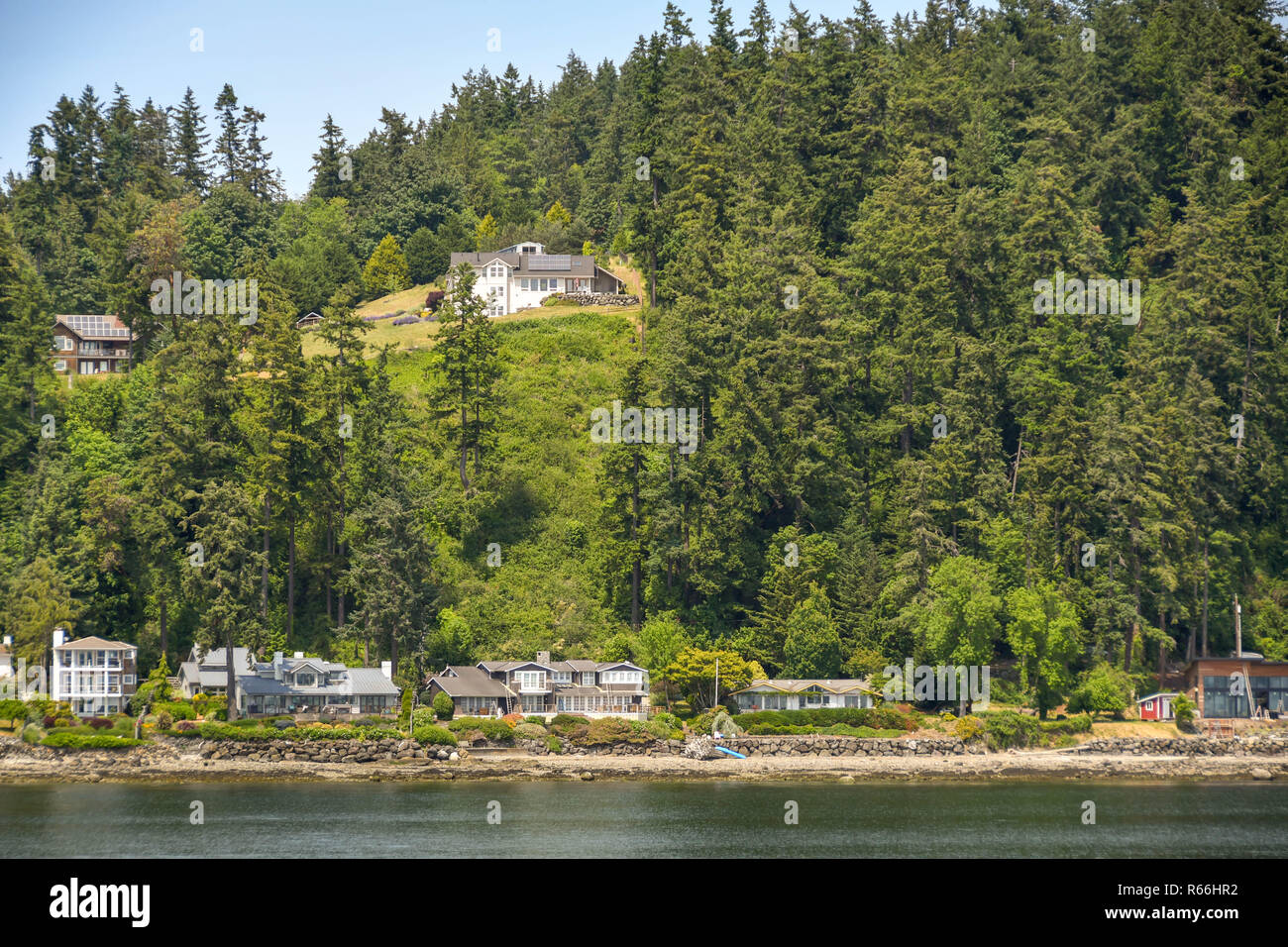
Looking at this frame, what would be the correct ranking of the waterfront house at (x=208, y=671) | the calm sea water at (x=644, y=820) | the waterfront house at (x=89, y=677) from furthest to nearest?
the waterfront house at (x=208, y=671) < the waterfront house at (x=89, y=677) < the calm sea water at (x=644, y=820)

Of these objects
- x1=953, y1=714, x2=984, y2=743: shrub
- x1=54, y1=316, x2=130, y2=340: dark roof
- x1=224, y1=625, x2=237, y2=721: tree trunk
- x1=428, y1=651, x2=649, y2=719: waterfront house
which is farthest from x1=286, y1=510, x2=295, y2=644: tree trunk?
x1=953, y1=714, x2=984, y2=743: shrub

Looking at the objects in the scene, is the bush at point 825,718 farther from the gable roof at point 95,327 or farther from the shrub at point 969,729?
the gable roof at point 95,327

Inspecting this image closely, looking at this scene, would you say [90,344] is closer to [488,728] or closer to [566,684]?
[566,684]

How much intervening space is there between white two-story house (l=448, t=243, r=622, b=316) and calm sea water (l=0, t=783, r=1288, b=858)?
56.0 metres

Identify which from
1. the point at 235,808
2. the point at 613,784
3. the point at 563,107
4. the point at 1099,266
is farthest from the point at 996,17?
the point at 235,808

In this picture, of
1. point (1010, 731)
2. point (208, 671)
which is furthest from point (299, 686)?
point (1010, 731)

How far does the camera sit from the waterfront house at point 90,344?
352 feet

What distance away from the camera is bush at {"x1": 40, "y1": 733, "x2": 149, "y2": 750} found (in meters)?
69.6

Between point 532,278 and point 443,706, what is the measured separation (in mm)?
50334

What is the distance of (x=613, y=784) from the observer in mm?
66938

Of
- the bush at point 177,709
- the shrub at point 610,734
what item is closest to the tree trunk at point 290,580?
the bush at point 177,709

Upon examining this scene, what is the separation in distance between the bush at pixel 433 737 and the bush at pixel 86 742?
13781mm

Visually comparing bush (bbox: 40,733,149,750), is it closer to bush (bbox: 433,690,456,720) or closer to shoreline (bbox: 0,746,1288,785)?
shoreline (bbox: 0,746,1288,785)

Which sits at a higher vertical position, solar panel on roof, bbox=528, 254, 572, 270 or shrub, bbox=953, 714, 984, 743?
solar panel on roof, bbox=528, 254, 572, 270
